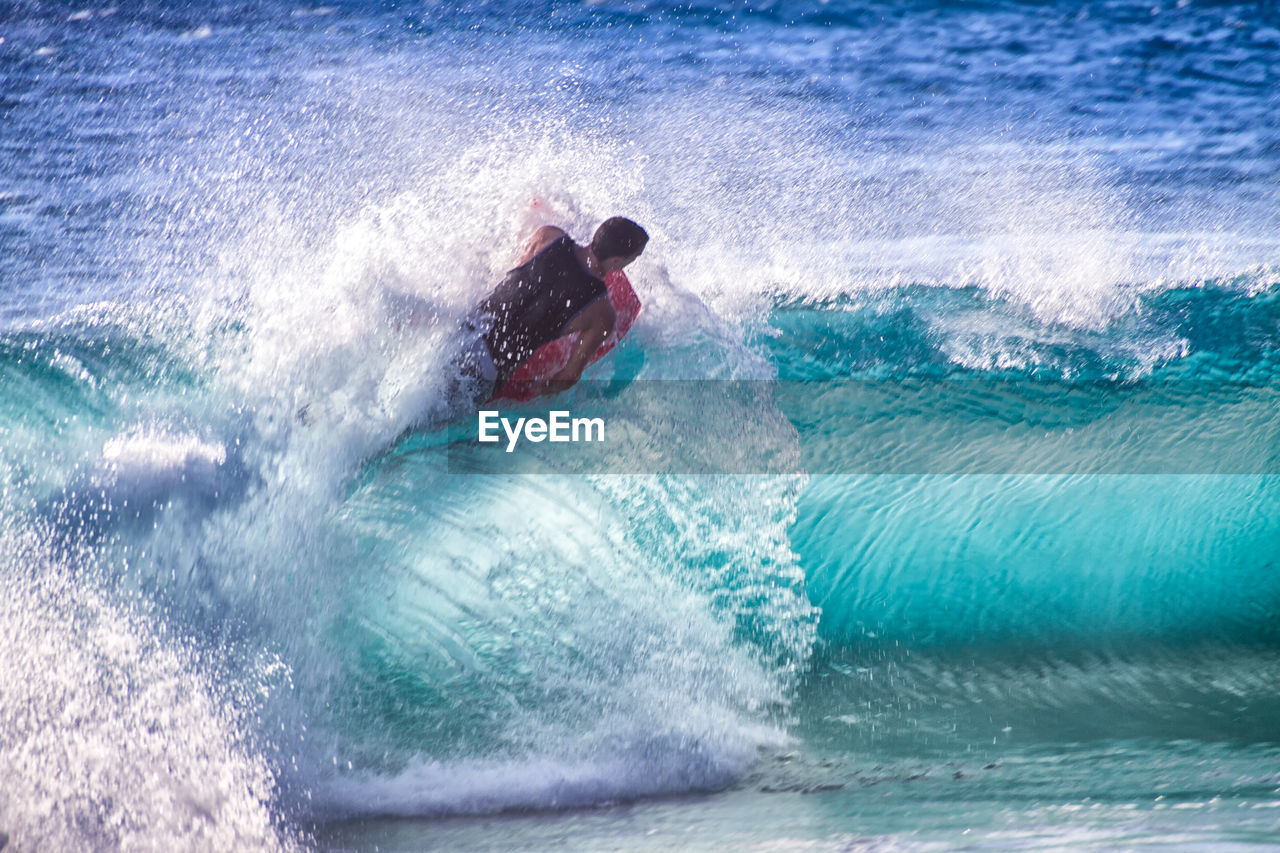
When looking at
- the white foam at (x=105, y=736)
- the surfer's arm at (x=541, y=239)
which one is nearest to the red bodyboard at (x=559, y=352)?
the surfer's arm at (x=541, y=239)

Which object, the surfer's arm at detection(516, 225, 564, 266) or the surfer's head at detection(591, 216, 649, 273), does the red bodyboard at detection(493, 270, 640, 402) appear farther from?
the surfer's arm at detection(516, 225, 564, 266)

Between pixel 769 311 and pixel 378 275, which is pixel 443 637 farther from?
pixel 769 311

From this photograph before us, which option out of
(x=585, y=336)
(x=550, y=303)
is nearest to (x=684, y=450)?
(x=585, y=336)

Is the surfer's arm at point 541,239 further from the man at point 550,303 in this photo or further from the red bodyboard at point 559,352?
the red bodyboard at point 559,352

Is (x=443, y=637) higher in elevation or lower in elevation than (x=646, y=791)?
higher

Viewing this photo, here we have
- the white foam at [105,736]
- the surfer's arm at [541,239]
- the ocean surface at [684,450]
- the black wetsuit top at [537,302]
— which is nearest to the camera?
the white foam at [105,736]

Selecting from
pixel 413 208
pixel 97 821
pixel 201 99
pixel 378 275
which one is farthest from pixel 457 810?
pixel 201 99

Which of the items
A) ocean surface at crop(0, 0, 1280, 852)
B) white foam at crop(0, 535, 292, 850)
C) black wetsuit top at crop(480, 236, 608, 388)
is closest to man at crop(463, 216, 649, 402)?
black wetsuit top at crop(480, 236, 608, 388)
